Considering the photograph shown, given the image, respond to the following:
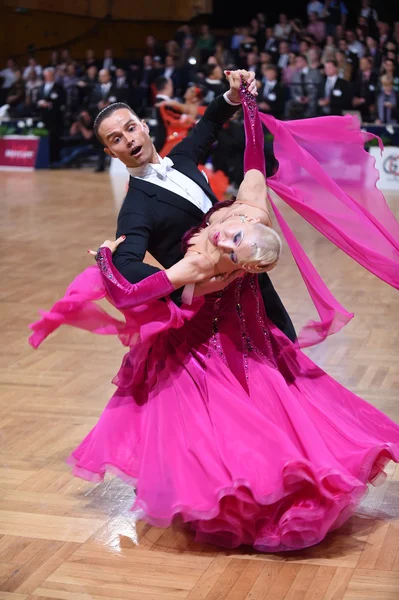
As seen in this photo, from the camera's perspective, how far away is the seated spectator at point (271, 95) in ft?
38.0

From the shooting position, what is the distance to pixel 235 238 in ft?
7.89

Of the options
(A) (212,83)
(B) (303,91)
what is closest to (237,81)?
(A) (212,83)

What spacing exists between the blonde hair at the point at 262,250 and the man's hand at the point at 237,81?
2.21 ft

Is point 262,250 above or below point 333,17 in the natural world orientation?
above

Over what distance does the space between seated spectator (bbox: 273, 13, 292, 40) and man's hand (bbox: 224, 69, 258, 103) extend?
11.5m

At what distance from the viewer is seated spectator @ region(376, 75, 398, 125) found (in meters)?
11.1

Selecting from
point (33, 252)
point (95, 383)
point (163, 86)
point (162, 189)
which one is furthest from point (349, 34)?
point (162, 189)

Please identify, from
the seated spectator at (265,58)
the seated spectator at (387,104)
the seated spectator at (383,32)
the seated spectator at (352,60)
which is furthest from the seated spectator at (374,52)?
the seated spectator at (265,58)

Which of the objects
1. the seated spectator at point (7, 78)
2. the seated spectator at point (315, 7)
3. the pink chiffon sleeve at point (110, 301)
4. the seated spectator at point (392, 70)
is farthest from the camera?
the seated spectator at point (7, 78)

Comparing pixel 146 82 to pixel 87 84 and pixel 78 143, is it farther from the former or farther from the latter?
pixel 78 143

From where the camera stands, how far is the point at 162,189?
109 inches

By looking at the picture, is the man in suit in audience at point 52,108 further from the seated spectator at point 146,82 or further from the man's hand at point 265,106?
the man's hand at point 265,106

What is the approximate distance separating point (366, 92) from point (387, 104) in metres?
0.36

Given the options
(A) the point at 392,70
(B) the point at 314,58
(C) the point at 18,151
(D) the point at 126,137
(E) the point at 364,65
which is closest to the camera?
(D) the point at 126,137
